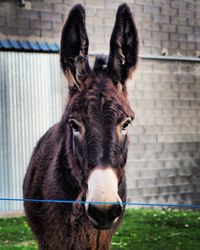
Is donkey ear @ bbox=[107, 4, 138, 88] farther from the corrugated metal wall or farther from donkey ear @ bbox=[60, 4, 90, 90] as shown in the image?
the corrugated metal wall

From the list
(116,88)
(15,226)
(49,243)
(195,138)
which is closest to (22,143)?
(15,226)

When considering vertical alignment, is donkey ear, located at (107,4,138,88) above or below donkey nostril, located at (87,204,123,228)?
above

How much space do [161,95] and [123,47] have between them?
7.63m

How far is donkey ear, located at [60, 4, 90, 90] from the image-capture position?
9.54ft

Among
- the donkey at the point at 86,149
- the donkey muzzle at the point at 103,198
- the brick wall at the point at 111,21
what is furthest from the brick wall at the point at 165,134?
the donkey muzzle at the point at 103,198

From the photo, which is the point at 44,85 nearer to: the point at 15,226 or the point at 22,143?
the point at 22,143

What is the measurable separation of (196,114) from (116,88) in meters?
8.58

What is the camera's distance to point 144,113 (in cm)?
1026

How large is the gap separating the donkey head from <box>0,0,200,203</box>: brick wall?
656 centimetres

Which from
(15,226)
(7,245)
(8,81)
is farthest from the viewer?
(8,81)

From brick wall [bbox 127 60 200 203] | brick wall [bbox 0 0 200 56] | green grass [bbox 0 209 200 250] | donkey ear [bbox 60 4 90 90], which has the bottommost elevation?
green grass [bbox 0 209 200 250]

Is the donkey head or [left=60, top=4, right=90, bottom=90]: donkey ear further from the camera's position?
[left=60, top=4, right=90, bottom=90]: donkey ear

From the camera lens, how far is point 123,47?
9.82ft

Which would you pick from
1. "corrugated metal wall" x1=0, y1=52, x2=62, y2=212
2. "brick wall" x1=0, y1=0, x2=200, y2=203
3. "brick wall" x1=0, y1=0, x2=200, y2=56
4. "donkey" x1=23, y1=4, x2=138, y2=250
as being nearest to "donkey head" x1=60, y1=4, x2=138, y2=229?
"donkey" x1=23, y1=4, x2=138, y2=250
